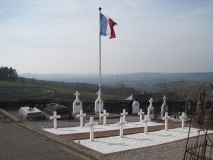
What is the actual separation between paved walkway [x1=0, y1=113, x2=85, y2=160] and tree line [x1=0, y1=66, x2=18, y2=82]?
2246 inches

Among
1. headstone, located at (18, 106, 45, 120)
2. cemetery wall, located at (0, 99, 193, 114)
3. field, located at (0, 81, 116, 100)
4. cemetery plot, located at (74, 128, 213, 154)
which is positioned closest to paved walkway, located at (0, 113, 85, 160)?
cemetery plot, located at (74, 128, 213, 154)

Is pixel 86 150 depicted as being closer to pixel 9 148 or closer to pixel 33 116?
pixel 9 148

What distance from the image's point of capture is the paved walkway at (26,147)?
7.13m

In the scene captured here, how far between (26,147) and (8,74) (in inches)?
2430

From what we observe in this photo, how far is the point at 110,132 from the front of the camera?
1073 centimetres

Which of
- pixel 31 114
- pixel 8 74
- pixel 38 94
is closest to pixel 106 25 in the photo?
pixel 31 114

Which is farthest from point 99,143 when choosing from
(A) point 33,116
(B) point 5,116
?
(B) point 5,116

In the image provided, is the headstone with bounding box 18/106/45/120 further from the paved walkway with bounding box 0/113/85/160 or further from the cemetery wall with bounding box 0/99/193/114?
the cemetery wall with bounding box 0/99/193/114

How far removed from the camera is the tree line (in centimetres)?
6334

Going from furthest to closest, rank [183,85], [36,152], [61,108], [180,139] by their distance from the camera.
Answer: [183,85], [61,108], [180,139], [36,152]

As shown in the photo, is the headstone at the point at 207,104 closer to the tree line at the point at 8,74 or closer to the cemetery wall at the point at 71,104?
the cemetery wall at the point at 71,104

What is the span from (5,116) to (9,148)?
21.1 feet

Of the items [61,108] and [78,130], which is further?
[61,108]

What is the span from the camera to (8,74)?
6512cm
